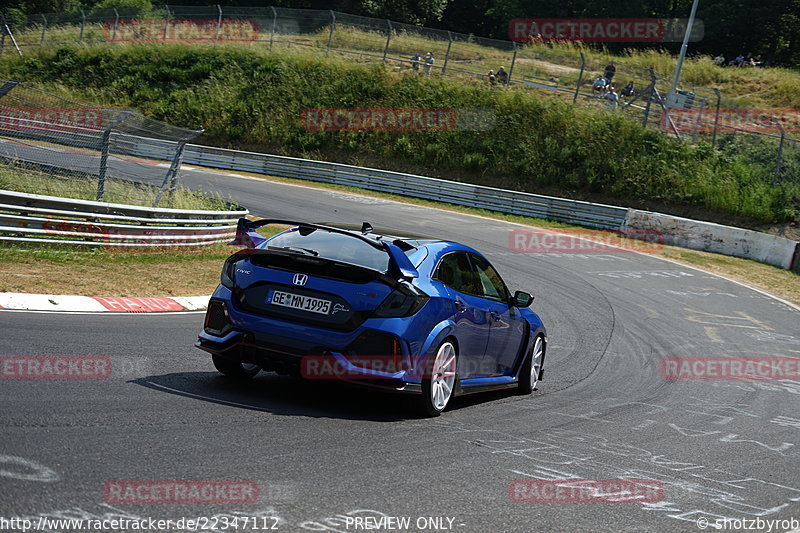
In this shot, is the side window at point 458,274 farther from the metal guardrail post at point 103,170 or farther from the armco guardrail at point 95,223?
the metal guardrail post at point 103,170

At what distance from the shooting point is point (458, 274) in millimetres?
7398

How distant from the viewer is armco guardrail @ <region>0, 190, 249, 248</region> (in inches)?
512

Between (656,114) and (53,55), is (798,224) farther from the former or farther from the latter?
(53,55)

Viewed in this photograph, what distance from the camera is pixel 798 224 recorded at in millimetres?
29047

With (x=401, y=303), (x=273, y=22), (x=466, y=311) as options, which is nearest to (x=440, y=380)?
(x=466, y=311)

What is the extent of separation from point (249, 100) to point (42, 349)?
37.3m

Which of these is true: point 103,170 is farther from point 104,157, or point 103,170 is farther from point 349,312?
point 349,312

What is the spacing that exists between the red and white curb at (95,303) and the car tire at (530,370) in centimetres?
460

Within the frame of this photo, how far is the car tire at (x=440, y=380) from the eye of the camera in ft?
21.9

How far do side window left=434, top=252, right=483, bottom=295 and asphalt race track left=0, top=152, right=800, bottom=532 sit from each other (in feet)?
3.56

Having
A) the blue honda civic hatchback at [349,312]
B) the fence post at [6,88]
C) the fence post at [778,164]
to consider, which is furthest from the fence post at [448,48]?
the blue honda civic hatchback at [349,312]

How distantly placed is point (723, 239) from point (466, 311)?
20.7 m

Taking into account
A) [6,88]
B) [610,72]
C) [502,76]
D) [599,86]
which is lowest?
[6,88]

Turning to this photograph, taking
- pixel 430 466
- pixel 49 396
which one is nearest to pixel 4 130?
pixel 49 396
